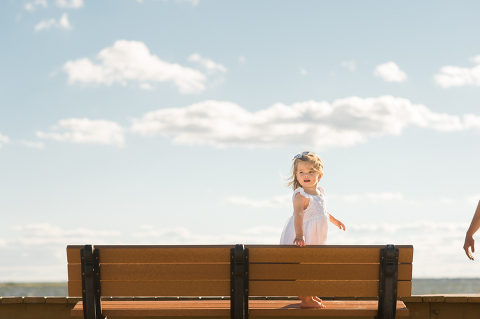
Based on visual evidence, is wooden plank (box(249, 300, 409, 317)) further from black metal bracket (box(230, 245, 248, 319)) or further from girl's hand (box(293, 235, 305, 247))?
girl's hand (box(293, 235, 305, 247))

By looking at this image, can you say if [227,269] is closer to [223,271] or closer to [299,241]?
[223,271]

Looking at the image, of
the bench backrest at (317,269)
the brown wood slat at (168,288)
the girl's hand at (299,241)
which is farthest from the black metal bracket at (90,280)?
the girl's hand at (299,241)

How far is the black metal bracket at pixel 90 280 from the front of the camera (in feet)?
15.6

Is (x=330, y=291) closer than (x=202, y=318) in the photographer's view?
Yes

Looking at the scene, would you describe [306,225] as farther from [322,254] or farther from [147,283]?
[147,283]

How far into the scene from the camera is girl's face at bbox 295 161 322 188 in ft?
19.2

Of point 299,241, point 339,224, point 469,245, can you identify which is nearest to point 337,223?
point 339,224

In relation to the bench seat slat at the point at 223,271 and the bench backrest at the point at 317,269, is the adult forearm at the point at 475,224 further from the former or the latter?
the bench seat slat at the point at 223,271

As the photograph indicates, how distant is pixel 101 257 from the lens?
4.79 metres

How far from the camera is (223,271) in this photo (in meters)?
4.77

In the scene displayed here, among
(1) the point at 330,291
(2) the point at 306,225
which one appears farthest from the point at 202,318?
(1) the point at 330,291

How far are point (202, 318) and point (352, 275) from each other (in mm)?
2056

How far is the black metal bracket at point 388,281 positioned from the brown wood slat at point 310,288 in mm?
134

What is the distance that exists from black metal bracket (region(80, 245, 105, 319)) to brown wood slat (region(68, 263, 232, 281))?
0.11m
